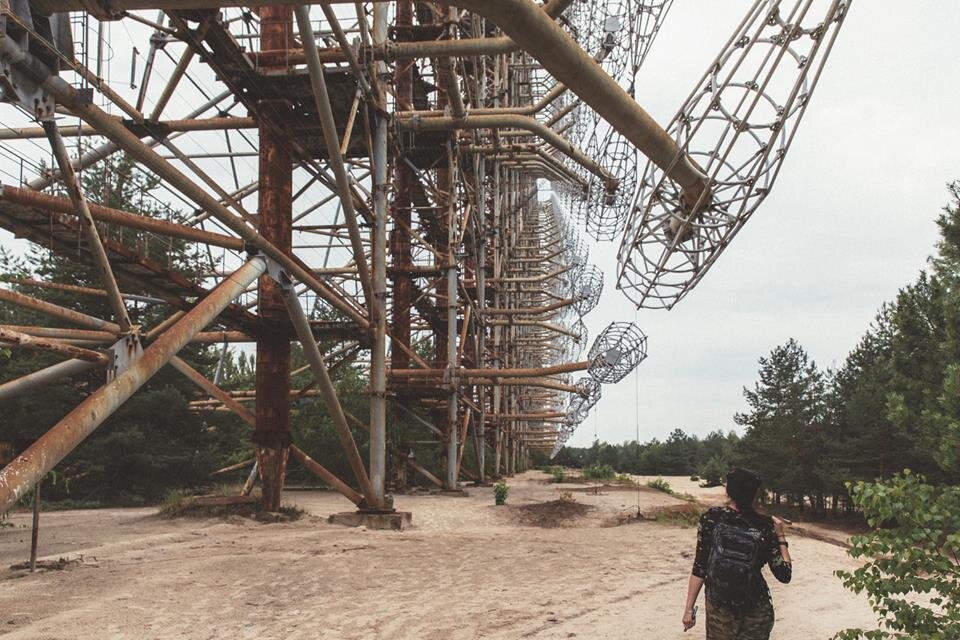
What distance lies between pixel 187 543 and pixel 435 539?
3629 millimetres

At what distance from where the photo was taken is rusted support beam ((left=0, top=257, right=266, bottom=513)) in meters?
4.93

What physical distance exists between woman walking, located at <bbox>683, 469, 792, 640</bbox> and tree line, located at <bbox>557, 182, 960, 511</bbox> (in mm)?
11586

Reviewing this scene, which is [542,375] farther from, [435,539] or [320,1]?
[320,1]

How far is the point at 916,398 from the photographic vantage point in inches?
882

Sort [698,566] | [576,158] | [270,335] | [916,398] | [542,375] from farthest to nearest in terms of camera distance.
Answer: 1. [916,398]
2. [542,375]
3. [576,158]
4. [270,335]
5. [698,566]

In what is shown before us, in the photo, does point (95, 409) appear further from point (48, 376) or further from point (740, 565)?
point (740, 565)

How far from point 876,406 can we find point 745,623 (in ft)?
80.3

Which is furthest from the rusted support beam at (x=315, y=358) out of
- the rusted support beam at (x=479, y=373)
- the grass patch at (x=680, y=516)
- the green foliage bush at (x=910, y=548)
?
the rusted support beam at (x=479, y=373)

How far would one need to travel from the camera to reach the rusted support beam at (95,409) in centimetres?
493

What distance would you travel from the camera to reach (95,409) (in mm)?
5852

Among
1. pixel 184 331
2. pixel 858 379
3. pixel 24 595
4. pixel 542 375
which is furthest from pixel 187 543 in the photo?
pixel 858 379

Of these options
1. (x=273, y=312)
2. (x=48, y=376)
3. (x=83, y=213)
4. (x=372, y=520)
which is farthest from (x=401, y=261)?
(x=83, y=213)

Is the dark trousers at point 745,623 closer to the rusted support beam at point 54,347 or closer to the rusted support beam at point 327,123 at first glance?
the rusted support beam at point 54,347

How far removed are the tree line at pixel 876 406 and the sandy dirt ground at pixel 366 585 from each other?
25.1 feet
